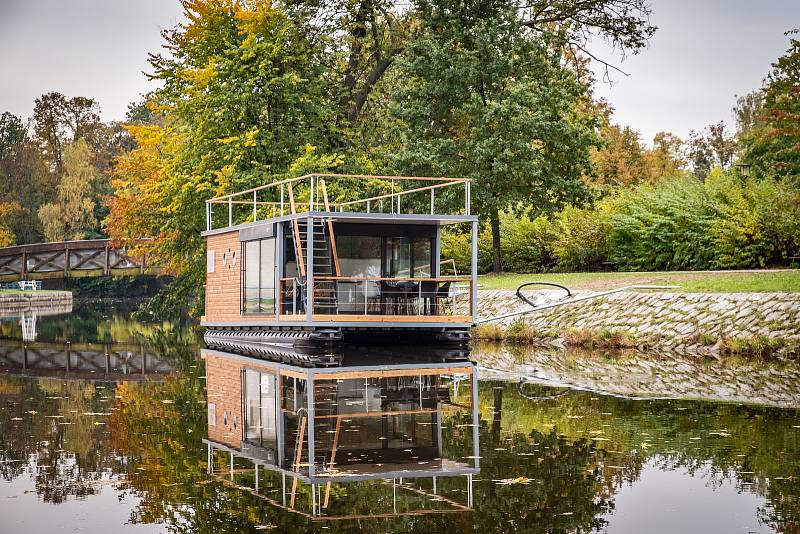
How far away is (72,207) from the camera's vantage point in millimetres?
80875

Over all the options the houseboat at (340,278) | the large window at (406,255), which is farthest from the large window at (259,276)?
the large window at (406,255)

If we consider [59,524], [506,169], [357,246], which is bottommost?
[59,524]

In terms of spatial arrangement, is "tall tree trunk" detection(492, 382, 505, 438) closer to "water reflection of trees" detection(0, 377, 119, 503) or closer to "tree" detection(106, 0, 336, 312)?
"water reflection of trees" detection(0, 377, 119, 503)

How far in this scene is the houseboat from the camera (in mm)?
25578

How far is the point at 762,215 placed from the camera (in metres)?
31.5

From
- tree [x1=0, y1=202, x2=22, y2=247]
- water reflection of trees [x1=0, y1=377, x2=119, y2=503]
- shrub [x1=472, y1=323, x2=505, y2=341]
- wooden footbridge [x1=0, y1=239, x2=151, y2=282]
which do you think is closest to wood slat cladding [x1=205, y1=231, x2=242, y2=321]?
shrub [x1=472, y1=323, x2=505, y2=341]

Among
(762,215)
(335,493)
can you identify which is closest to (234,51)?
(762,215)

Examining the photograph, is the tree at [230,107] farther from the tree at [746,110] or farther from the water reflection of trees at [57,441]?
the tree at [746,110]

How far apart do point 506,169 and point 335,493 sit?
2711cm

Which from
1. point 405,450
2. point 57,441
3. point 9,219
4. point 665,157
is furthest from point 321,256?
point 9,219

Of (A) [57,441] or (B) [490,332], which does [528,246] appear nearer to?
(B) [490,332]

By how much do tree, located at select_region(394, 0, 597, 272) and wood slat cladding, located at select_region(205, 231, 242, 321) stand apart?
289 inches

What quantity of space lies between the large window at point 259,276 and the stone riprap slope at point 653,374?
537 centimetres

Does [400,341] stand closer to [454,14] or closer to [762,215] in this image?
[762,215]
